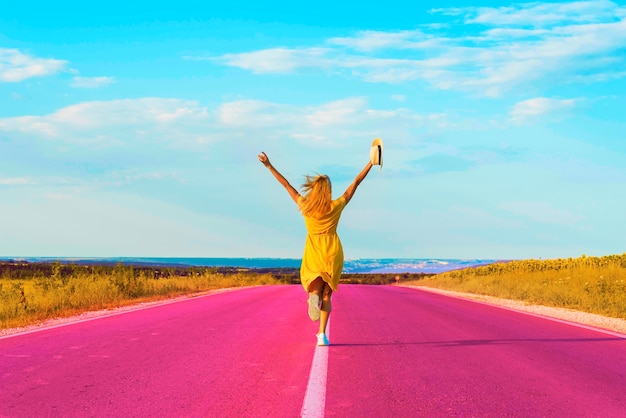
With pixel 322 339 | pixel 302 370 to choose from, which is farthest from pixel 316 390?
pixel 322 339

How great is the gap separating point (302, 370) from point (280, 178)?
272 centimetres

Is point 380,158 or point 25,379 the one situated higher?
point 380,158

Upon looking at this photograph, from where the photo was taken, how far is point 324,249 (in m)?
8.15

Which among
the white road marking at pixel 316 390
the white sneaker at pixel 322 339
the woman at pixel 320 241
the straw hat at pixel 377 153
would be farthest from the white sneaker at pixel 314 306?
the straw hat at pixel 377 153

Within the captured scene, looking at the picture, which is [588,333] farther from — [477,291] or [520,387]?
[477,291]

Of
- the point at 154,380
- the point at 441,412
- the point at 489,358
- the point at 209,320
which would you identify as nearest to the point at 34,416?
the point at 154,380

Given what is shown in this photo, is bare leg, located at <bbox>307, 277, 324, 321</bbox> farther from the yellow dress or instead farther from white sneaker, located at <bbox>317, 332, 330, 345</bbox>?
white sneaker, located at <bbox>317, 332, 330, 345</bbox>

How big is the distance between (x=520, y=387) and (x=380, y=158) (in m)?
3.23

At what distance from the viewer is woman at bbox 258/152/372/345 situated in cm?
808

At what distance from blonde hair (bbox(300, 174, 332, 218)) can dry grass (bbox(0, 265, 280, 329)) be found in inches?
267

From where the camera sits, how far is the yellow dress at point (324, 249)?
809cm

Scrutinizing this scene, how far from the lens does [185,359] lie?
775 cm

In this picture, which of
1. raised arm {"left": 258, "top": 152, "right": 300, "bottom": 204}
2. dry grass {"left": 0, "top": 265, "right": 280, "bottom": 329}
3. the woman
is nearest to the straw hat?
the woman

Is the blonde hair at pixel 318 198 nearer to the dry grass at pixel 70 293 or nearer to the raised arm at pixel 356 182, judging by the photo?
the raised arm at pixel 356 182
